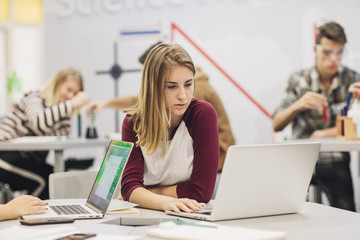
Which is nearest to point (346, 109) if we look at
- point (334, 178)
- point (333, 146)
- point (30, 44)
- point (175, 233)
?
point (333, 146)

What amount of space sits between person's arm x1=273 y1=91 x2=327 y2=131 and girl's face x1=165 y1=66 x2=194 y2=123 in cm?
192

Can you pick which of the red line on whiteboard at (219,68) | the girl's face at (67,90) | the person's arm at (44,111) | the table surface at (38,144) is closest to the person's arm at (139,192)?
the table surface at (38,144)

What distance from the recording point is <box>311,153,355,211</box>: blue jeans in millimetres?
3463

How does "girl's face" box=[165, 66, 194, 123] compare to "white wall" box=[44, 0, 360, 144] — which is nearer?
"girl's face" box=[165, 66, 194, 123]

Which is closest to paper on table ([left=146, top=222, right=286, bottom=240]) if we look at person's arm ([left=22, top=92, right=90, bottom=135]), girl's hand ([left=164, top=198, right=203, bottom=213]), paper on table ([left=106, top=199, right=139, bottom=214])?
girl's hand ([left=164, top=198, right=203, bottom=213])

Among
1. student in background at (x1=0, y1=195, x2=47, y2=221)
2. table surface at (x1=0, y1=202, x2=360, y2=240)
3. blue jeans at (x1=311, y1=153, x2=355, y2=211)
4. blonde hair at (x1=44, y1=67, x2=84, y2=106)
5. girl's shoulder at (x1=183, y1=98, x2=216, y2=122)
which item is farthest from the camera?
blonde hair at (x1=44, y1=67, x2=84, y2=106)

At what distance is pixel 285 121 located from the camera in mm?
3832

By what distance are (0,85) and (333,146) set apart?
13.4ft

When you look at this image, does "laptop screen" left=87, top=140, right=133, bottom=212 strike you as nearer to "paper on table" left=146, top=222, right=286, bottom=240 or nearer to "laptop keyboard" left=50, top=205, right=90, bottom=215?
"laptop keyboard" left=50, top=205, right=90, bottom=215

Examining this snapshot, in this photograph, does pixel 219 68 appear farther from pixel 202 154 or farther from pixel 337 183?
pixel 202 154

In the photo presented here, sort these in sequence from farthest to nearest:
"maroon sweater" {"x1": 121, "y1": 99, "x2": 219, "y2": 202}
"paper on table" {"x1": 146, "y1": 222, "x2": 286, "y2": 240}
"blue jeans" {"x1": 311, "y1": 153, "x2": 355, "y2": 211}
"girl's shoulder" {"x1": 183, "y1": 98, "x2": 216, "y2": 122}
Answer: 1. "blue jeans" {"x1": 311, "y1": 153, "x2": 355, "y2": 211}
2. "girl's shoulder" {"x1": 183, "y1": 98, "x2": 216, "y2": 122}
3. "maroon sweater" {"x1": 121, "y1": 99, "x2": 219, "y2": 202}
4. "paper on table" {"x1": 146, "y1": 222, "x2": 286, "y2": 240}

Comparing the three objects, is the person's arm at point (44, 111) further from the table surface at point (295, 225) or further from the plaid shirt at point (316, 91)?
the table surface at point (295, 225)

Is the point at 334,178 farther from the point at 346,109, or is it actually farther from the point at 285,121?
the point at 346,109

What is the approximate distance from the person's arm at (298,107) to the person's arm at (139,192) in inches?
78.3
